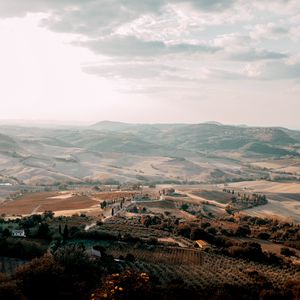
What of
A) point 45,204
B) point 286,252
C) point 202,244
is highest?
point 202,244

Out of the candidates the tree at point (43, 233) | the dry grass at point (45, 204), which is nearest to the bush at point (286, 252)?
the tree at point (43, 233)

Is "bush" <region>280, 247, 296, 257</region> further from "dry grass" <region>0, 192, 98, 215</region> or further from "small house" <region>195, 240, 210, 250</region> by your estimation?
"dry grass" <region>0, 192, 98, 215</region>

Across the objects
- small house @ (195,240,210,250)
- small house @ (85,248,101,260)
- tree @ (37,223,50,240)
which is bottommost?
small house @ (195,240,210,250)

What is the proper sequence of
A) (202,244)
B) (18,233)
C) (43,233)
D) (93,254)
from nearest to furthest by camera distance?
(93,254) → (202,244) → (43,233) → (18,233)

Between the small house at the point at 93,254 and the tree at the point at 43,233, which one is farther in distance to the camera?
the tree at the point at 43,233

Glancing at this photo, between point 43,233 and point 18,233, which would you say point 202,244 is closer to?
point 43,233

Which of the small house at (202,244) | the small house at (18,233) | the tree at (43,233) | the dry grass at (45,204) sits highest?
the tree at (43,233)

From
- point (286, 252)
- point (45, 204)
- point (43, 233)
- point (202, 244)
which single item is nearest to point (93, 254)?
point (43, 233)

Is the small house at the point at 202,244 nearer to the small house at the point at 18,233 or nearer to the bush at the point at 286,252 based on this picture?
the bush at the point at 286,252

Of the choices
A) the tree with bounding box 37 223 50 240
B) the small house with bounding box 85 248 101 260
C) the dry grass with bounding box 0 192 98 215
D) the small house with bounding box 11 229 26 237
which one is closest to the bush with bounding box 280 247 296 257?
the small house with bounding box 85 248 101 260

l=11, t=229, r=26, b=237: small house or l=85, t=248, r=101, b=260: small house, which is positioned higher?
l=85, t=248, r=101, b=260: small house

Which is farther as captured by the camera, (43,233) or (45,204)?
(45,204)

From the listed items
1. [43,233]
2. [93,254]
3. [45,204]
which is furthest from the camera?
[45,204]

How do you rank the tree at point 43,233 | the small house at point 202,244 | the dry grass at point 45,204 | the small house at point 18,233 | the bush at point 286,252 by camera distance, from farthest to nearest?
the dry grass at point 45,204 < the small house at point 18,233 < the tree at point 43,233 < the small house at point 202,244 < the bush at point 286,252
